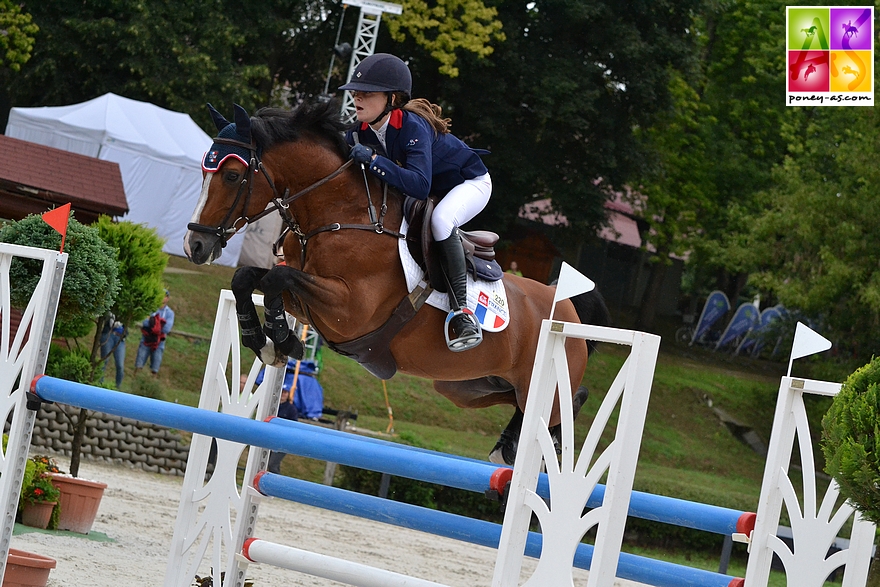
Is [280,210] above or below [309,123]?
below

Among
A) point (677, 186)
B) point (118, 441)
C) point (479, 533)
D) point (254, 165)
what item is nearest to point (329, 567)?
point (479, 533)

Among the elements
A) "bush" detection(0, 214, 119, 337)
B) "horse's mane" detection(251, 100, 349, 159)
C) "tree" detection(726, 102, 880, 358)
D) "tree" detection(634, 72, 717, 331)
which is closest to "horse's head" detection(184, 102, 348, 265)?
"horse's mane" detection(251, 100, 349, 159)

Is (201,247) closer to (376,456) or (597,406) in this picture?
(376,456)

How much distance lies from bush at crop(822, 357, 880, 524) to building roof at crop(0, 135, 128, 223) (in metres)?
10.3

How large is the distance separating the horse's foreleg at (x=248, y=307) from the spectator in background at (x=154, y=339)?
932cm

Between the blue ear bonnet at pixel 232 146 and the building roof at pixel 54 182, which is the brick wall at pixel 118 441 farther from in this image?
the blue ear bonnet at pixel 232 146

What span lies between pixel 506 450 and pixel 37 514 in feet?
13.1

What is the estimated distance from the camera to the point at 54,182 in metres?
11.8

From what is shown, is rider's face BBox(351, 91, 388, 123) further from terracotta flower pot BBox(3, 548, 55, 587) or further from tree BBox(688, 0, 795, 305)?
tree BBox(688, 0, 795, 305)

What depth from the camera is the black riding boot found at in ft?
13.4

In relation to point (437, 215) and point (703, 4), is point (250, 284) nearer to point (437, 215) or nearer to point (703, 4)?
point (437, 215)

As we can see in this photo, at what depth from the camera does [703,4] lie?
2305cm

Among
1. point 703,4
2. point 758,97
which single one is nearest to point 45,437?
point 703,4

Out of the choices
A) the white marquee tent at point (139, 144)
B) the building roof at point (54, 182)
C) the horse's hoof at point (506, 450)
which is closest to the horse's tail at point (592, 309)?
the horse's hoof at point (506, 450)
